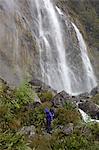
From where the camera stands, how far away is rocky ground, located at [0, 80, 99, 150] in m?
11.4

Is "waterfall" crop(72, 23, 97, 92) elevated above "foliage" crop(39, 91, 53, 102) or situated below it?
above

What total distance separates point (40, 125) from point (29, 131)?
1.23m

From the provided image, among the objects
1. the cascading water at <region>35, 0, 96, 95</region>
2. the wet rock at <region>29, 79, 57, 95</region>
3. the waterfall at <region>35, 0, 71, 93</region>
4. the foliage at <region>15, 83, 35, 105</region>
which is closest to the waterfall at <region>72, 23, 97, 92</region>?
the cascading water at <region>35, 0, 96, 95</region>

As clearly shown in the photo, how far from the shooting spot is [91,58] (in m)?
46.7

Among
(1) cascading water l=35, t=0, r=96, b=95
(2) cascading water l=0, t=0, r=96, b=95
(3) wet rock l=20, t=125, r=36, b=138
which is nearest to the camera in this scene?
(3) wet rock l=20, t=125, r=36, b=138

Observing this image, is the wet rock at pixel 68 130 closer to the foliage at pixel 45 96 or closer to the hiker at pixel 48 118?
the hiker at pixel 48 118

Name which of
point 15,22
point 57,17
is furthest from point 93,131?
point 57,17

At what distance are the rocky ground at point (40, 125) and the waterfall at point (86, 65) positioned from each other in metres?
23.4

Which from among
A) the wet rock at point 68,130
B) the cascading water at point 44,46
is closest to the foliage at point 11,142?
the wet rock at point 68,130

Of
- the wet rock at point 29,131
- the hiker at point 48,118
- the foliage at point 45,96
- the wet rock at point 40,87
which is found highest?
the wet rock at point 40,87

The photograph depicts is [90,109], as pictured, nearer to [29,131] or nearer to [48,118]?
[48,118]

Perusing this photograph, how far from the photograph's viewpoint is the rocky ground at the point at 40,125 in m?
Answer: 11.4

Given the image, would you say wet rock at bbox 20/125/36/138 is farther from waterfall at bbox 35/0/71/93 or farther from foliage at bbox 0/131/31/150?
waterfall at bbox 35/0/71/93

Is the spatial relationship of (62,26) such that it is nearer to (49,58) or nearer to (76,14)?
(49,58)
